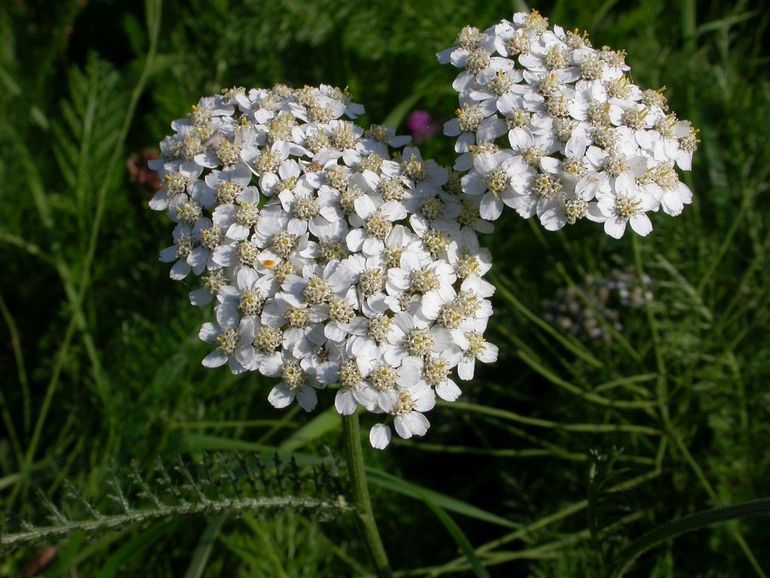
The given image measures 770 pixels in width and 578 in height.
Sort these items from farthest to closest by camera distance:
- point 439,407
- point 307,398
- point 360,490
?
point 439,407, point 360,490, point 307,398

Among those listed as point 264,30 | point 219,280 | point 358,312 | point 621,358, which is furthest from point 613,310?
point 264,30

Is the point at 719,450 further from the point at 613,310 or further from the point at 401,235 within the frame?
the point at 401,235

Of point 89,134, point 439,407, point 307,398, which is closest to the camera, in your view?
point 307,398

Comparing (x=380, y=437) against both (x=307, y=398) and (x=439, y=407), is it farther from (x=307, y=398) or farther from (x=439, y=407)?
(x=439, y=407)

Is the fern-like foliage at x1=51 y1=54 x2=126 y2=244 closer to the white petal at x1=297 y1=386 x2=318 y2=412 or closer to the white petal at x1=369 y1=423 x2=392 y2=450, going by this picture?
the white petal at x1=297 y1=386 x2=318 y2=412

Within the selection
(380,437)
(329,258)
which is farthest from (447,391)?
(329,258)

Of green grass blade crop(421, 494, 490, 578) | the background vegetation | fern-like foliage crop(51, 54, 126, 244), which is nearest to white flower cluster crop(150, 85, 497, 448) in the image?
green grass blade crop(421, 494, 490, 578)
